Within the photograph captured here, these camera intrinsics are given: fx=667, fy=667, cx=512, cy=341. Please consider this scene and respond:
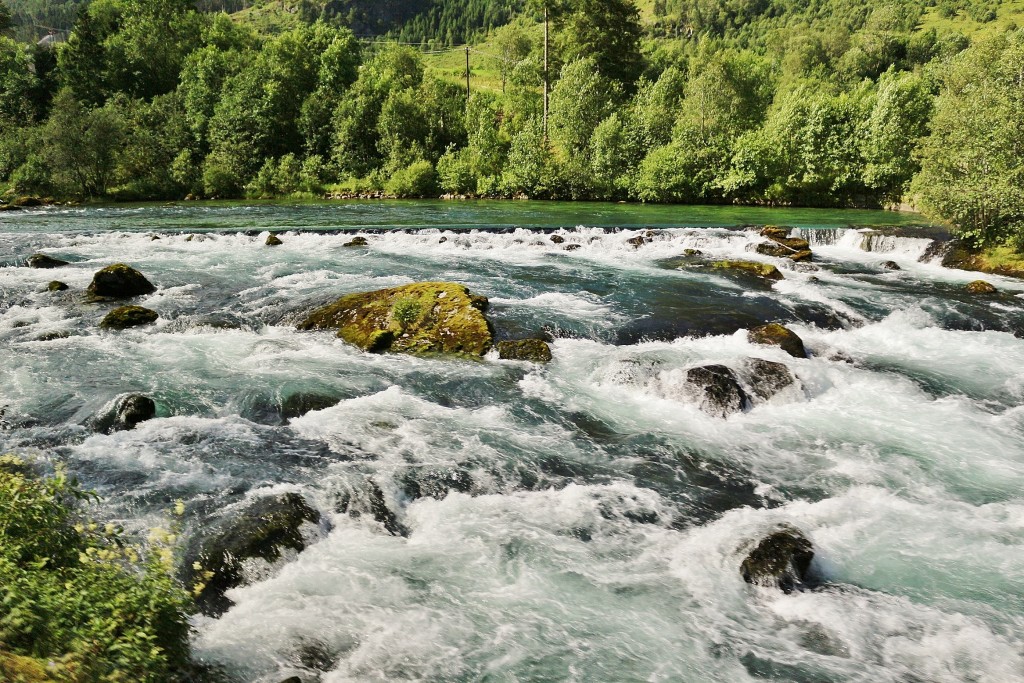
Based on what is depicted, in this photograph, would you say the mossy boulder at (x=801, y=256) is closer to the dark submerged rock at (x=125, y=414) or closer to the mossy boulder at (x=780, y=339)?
the mossy boulder at (x=780, y=339)

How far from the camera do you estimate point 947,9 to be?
443 feet

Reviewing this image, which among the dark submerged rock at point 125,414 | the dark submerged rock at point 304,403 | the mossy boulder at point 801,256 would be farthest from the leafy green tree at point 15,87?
the mossy boulder at point 801,256

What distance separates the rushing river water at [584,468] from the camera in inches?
278

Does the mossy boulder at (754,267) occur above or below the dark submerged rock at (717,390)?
above

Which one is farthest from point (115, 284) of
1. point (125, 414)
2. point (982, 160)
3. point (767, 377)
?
point (982, 160)

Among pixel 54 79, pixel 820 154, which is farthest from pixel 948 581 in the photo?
pixel 54 79

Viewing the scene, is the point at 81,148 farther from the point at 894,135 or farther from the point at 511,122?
the point at 894,135

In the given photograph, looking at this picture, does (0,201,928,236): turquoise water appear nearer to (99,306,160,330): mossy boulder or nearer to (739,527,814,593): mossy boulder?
(99,306,160,330): mossy boulder

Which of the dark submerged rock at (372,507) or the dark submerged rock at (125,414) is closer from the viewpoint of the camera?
the dark submerged rock at (372,507)

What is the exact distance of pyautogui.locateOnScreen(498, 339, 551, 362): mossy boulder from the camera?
15.4 m

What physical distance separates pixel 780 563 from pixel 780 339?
29.3 feet

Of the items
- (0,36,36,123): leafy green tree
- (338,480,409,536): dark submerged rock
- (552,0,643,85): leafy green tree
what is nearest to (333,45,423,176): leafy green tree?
(552,0,643,85): leafy green tree

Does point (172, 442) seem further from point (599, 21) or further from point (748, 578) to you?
point (599, 21)

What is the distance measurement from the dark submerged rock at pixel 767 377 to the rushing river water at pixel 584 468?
0.29m
